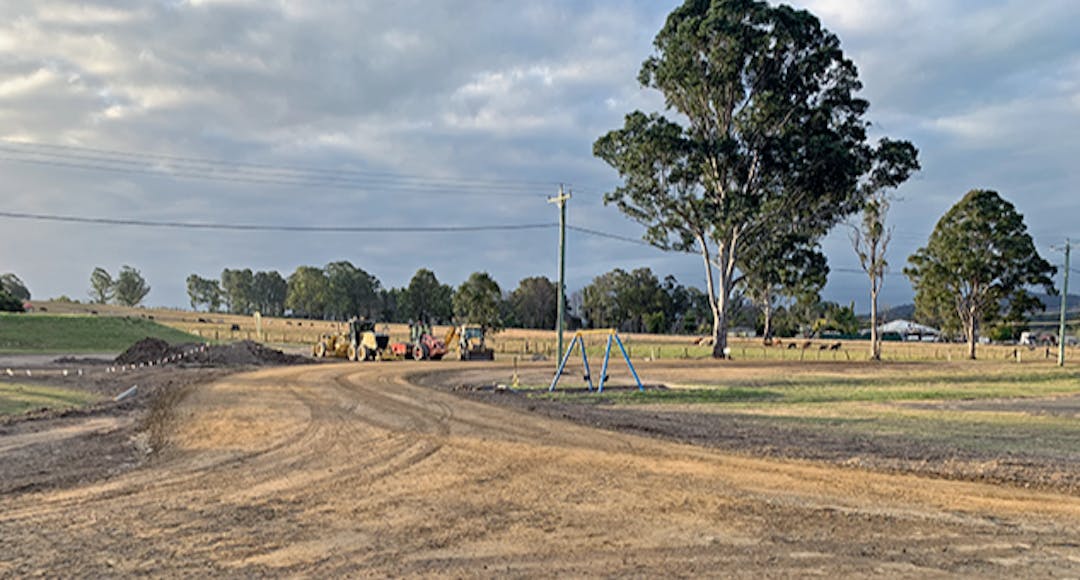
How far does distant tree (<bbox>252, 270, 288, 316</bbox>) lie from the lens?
629 feet

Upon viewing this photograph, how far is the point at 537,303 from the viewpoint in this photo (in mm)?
143875

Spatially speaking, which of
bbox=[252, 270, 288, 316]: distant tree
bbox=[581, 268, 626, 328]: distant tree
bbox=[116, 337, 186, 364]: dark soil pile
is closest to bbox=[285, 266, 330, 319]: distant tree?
bbox=[252, 270, 288, 316]: distant tree

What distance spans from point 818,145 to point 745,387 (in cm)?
2423

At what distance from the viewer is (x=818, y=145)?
45.8 m

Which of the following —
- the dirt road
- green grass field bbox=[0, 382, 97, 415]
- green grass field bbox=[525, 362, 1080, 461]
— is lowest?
green grass field bbox=[0, 382, 97, 415]

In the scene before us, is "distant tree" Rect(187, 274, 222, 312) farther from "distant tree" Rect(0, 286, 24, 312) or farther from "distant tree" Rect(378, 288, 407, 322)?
"distant tree" Rect(0, 286, 24, 312)

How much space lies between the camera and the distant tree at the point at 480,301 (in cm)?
7344

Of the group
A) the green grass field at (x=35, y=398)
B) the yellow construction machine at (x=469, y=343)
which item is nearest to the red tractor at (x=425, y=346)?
the yellow construction machine at (x=469, y=343)

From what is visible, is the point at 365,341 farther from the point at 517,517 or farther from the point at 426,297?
the point at 426,297

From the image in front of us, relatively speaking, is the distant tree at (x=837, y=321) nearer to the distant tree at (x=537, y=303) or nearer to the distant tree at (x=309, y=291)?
the distant tree at (x=537, y=303)

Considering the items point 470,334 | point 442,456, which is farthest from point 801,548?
point 470,334

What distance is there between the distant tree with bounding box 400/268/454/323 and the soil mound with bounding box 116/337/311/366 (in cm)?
8843

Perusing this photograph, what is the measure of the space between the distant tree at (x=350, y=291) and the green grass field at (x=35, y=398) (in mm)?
132986

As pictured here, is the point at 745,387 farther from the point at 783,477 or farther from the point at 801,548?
the point at 801,548
